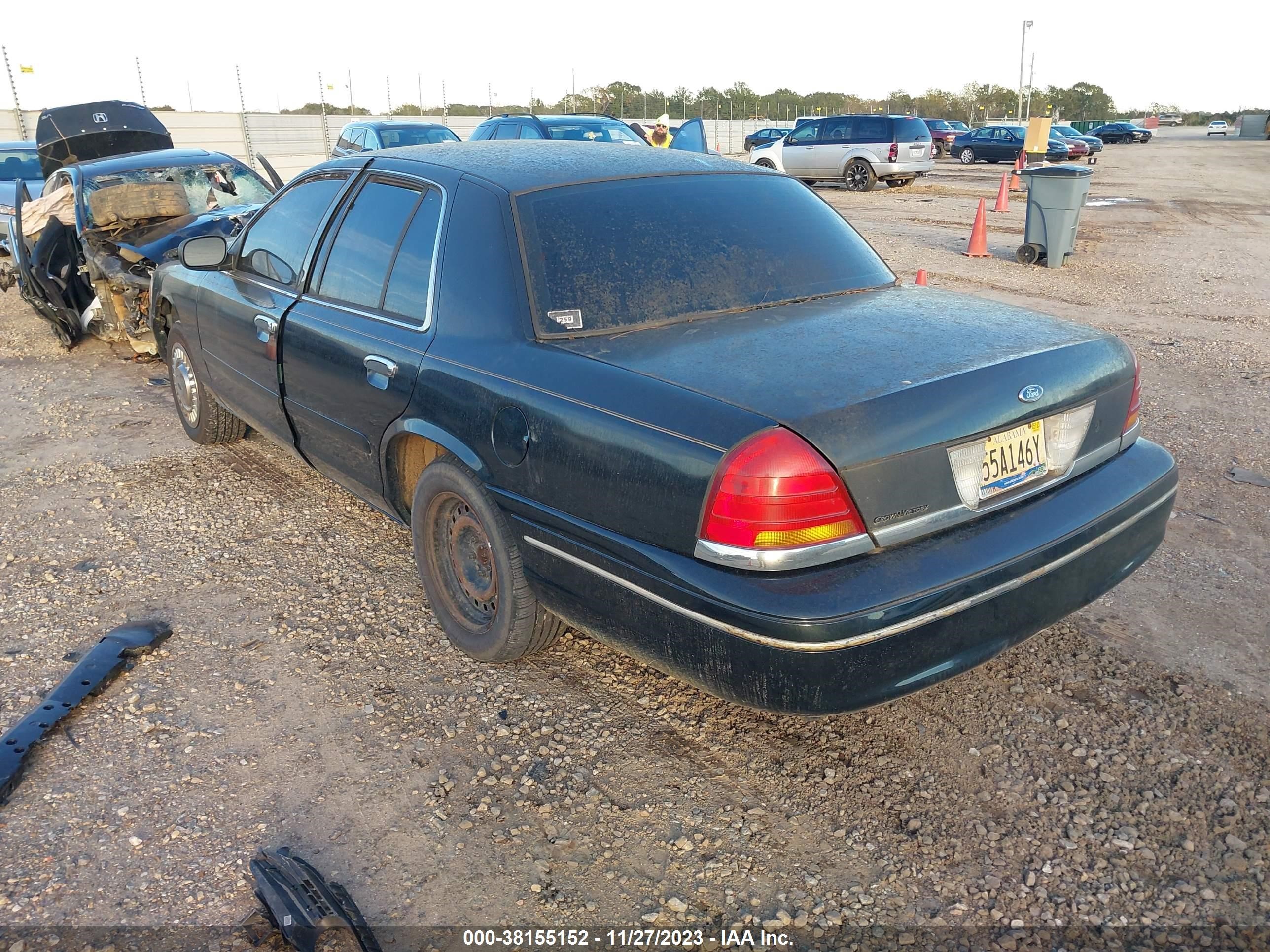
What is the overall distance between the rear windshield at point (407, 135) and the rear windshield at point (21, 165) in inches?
190

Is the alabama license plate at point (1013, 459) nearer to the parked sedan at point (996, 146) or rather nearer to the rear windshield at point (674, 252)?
the rear windshield at point (674, 252)

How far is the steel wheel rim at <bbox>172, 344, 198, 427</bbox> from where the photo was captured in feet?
18.8

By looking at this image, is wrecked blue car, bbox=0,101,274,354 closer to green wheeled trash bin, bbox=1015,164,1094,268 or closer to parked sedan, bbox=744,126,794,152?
green wheeled trash bin, bbox=1015,164,1094,268

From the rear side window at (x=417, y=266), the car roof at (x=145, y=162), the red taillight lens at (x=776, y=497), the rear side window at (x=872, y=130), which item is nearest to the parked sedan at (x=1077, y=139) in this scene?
the rear side window at (x=872, y=130)

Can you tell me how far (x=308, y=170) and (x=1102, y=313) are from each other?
7.59 meters

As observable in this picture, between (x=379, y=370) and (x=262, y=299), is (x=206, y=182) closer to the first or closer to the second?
(x=262, y=299)

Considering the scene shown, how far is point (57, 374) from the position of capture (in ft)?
26.2

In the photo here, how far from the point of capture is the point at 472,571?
3502 mm

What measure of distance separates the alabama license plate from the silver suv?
66.1 ft

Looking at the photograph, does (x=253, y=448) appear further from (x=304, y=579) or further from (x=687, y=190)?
(x=687, y=190)

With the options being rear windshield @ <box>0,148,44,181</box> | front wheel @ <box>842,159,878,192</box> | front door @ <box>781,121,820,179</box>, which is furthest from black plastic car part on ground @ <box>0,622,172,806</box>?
front door @ <box>781,121,820,179</box>

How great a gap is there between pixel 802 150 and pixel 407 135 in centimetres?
1106

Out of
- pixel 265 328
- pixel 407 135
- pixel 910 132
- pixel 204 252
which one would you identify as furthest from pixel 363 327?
pixel 910 132

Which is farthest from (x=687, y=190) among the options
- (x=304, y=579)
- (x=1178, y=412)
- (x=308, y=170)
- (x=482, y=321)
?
(x=1178, y=412)
